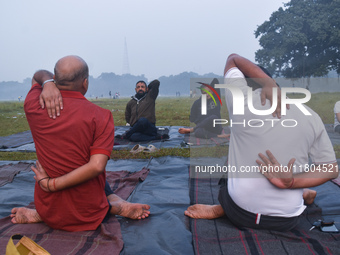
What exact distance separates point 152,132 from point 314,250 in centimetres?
484

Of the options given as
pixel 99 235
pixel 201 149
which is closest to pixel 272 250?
pixel 99 235

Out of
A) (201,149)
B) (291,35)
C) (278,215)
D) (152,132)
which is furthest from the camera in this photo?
(291,35)

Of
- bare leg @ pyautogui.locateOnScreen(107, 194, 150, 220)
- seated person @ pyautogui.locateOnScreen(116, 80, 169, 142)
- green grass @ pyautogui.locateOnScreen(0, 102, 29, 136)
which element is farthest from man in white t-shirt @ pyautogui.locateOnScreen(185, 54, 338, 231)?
green grass @ pyautogui.locateOnScreen(0, 102, 29, 136)

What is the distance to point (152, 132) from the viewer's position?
21.6 ft

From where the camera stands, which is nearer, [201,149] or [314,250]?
[314,250]

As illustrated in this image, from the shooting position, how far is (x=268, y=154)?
196 centimetres

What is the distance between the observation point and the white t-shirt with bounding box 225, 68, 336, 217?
6.16ft

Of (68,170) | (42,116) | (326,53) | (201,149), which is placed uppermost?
(326,53)

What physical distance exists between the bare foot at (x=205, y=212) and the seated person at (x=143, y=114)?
388cm

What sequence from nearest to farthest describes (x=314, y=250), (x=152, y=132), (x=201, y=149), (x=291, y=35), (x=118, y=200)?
1. (x=314, y=250)
2. (x=118, y=200)
3. (x=201, y=149)
4. (x=152, y=132)
5. (x=291, y=35)

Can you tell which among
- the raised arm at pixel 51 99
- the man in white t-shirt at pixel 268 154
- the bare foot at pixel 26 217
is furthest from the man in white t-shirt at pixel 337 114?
the bare foot at pixel 26 217

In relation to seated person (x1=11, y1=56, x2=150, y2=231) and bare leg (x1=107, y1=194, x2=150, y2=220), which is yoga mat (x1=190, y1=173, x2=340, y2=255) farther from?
seated person (x1=11, y1=56, x2=150, y2=231)

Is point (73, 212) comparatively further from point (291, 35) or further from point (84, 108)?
point (291, 35)

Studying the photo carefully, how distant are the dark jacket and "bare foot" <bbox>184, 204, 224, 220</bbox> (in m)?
Result: 4.43
